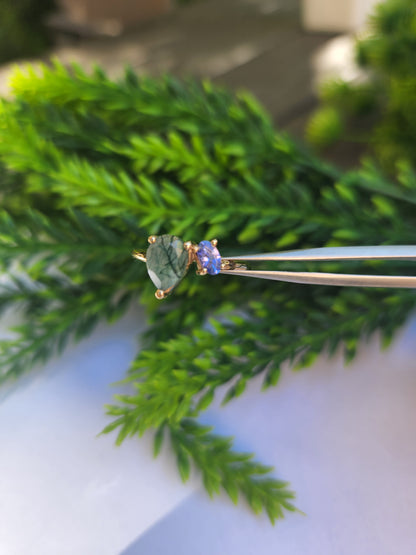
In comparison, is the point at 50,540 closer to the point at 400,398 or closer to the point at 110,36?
the point at 400,398

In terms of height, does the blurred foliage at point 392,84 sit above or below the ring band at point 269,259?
above

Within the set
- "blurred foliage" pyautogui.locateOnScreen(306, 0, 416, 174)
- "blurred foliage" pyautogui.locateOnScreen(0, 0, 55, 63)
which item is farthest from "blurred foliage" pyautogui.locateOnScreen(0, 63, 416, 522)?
"blurred foliage" pyautogui.locateOnScreen(0, 0, 55, 63)

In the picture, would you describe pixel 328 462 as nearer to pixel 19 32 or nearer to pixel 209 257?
pixel 209 257

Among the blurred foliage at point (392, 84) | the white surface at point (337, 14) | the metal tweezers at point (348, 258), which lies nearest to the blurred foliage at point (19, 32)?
the white surface at point (337, 14)

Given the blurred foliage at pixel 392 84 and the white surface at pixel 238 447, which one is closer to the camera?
the white surface at pixel 238 447

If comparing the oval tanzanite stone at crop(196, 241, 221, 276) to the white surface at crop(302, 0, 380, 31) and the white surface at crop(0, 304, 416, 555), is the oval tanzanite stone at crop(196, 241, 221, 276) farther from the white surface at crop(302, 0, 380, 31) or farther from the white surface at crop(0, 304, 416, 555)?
the white surface at crop(302, 0, 380, 31)

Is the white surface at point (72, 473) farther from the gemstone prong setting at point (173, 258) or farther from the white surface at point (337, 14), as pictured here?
the white surface at point (337, 14)

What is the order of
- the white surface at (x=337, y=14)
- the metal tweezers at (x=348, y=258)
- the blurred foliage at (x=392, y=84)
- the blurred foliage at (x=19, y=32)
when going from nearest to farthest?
the metal tweezers at (x=348, y=258), the blurred foliage at (x=392, y=84), the white surface at (x=337, y=14), the blurred foliage at (x=19, y=32)
